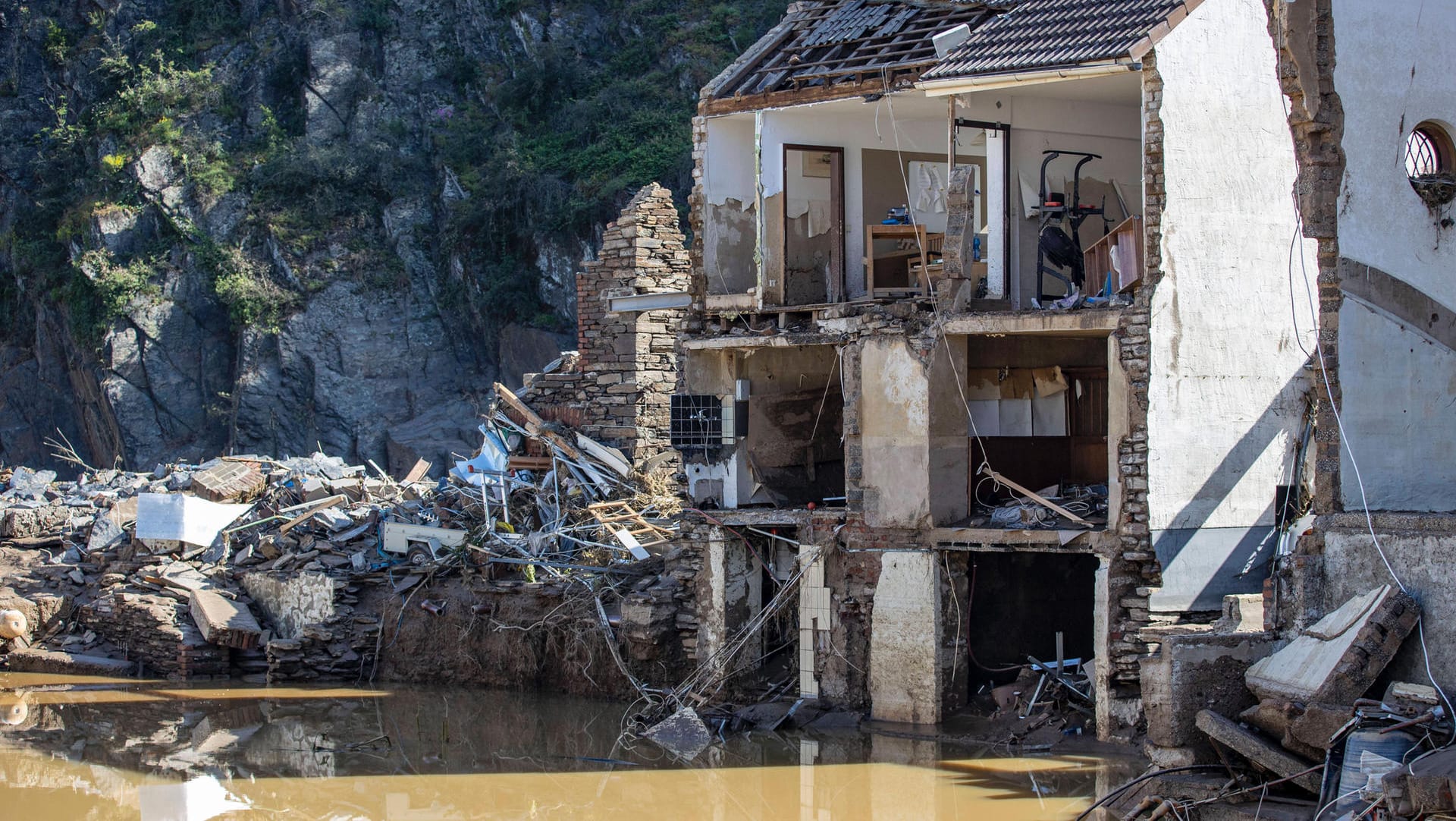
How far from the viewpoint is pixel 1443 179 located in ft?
39.7

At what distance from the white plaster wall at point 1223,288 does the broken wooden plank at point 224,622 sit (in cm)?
1247

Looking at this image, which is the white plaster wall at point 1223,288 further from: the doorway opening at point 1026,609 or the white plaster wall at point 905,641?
the white plaster wall at point 905,641

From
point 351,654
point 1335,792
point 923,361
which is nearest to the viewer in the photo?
point 1335,792

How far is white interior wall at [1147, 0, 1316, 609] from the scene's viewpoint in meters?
15.4

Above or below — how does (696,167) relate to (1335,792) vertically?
above

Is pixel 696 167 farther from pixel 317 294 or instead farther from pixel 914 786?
pixel 317 294

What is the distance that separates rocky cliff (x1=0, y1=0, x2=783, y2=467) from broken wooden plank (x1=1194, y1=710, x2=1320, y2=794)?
2344cm

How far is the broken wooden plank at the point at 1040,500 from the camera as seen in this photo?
15953 millimetres

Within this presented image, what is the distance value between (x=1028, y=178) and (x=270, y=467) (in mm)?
14112

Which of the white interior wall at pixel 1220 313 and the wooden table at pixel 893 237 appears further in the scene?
the wooden table at pixel 893 237

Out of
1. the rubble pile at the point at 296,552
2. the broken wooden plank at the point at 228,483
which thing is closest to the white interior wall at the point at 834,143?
the rubble pile at the point at 296,552

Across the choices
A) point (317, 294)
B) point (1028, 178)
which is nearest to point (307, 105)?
point (317, 294)

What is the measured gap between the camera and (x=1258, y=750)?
1062 cm

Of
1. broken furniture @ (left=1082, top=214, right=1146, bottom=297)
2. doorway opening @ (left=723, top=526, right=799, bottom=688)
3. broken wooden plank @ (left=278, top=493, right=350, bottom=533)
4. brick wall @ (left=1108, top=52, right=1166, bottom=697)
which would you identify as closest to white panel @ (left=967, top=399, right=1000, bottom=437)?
broken furniture @ (left=1082, top=214, right=1146, bottom=297)
